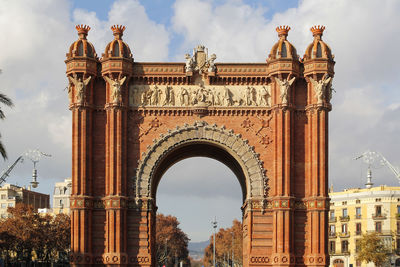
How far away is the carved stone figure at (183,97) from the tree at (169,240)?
245 feet

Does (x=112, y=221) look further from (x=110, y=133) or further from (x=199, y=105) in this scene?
(x=199, y=105)

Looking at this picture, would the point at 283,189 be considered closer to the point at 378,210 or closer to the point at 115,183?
the point at 115,183

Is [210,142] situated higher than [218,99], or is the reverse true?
[218,99]

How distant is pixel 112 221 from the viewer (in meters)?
42.9

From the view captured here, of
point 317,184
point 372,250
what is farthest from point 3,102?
point 372,250

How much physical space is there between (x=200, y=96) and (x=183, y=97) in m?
0.98

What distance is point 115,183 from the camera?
142 ft

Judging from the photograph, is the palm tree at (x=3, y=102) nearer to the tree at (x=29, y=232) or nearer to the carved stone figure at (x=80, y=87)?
the carved stone figure at (x=80, y=87)

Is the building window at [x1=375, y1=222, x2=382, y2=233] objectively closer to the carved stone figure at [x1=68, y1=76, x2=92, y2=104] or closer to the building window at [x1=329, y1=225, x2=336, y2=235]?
the building window at [x1=329, y1=225, x2=336, y2=235]

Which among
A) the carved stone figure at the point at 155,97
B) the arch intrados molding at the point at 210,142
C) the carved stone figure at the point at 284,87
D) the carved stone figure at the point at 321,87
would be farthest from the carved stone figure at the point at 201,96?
the carved stone figure at the point at 321,87

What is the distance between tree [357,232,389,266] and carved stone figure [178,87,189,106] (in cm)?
4193

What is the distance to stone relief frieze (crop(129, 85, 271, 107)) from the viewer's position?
146 ft

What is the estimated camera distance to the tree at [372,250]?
79.9 metres

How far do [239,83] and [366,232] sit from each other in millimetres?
46322
